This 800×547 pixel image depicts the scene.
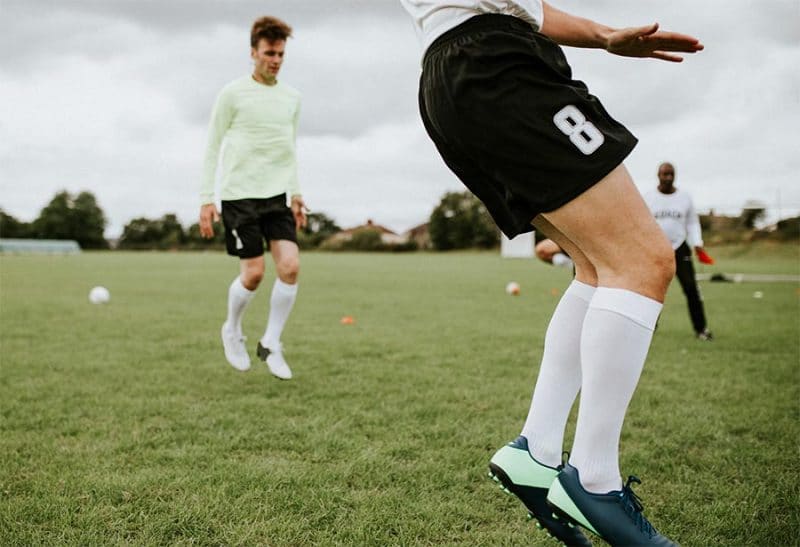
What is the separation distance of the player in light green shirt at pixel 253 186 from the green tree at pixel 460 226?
3343 inches

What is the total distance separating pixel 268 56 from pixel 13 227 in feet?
388

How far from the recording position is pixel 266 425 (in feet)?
13.0

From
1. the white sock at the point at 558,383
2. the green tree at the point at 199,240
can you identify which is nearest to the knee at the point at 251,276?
the white sock at the point at 558,383

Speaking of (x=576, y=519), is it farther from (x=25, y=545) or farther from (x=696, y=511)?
(x=25, y=545)

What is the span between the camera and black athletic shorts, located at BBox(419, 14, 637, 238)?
186 centimetres

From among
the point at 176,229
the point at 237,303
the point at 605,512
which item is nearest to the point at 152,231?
the point at 176,229

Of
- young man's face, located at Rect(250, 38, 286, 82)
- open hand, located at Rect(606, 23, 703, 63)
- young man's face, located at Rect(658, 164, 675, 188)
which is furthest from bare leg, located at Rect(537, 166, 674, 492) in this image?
young man's face, located at Rect(658, 164, 675, 188)

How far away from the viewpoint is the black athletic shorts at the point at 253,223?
5512 millimetres

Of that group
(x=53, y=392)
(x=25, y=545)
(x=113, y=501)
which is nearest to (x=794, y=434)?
(x=113, y=501)

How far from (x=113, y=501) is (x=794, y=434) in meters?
3.54

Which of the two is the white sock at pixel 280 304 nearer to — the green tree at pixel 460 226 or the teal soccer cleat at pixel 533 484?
the teal soccer cleat at pixel 533 484

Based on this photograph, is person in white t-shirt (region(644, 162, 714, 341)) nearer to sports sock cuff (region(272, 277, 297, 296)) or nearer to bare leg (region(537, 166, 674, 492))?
sports sock cuff (region(272, 277, 297, 296))

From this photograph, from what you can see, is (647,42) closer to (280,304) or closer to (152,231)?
(280,304)

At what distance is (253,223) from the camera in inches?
217
